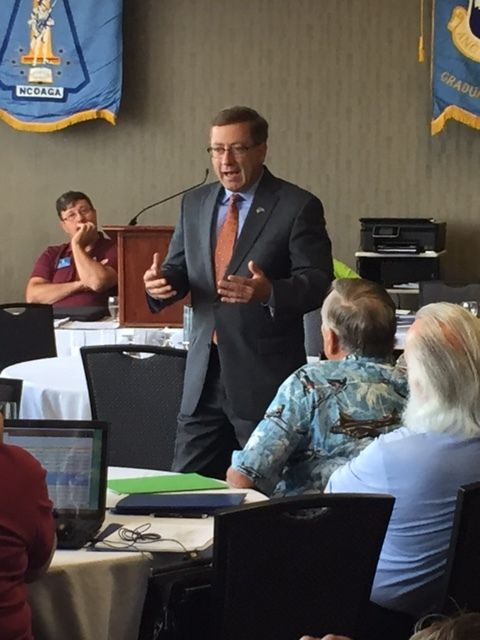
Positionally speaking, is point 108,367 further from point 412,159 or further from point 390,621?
point 412,159

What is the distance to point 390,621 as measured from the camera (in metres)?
2.36

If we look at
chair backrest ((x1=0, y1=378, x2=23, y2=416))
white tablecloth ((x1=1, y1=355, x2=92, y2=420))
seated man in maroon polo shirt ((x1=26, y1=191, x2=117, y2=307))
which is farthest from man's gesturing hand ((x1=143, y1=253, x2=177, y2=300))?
seated man in maroon polo shirt ((x1=26, y1=191, x2=117, y2=307))

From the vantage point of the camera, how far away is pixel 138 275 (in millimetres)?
5289

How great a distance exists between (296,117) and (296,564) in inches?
231

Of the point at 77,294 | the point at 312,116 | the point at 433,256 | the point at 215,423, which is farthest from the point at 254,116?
the point at 312,116

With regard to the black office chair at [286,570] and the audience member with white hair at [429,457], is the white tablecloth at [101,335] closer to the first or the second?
the audience member with white hair at [429,457]

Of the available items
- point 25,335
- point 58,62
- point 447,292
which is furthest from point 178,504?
point 58,62

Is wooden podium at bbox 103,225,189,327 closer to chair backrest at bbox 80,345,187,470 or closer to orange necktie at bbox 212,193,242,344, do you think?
chair backrest at bbox 80,345,187,470

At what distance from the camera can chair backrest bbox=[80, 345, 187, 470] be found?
3.78 meters

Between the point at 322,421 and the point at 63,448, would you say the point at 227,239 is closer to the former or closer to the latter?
the point at 322,421

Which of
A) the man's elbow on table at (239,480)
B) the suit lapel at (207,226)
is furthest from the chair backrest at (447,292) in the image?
the man's elbow on table at (239,480)

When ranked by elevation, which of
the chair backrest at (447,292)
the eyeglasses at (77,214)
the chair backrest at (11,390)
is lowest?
the chair backrest at (11,390)

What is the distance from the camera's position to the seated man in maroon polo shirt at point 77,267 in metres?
6.12

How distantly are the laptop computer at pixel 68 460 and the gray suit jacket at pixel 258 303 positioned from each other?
3.90 feet
